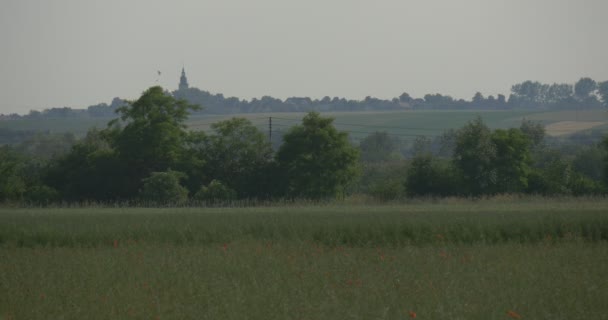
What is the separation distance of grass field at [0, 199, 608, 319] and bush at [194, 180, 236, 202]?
99.3ft

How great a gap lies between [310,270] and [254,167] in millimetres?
44783

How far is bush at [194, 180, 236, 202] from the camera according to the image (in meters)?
55.2

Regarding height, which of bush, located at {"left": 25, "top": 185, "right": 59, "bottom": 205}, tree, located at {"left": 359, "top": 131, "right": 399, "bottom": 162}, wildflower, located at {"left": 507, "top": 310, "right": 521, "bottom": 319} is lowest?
tree, located at {"left": 359, "top": 131, "right": 399, "bottom": 162}

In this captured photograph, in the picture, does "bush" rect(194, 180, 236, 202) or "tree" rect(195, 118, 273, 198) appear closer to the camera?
"bush" rect(194, 180, 236, 202)

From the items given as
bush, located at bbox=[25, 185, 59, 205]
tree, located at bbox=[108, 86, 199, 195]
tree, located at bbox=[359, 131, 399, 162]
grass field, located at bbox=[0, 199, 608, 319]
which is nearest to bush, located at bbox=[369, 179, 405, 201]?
tree, located at bbox=[108, 86, 199, 195]

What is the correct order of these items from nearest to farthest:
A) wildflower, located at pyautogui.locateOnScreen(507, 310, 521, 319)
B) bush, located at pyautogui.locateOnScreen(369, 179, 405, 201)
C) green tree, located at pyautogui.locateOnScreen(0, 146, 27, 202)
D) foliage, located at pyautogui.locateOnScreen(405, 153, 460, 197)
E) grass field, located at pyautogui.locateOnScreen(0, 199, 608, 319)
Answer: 1. wildflower, located at pyautogui.locateOnScreen(507, 310, 521, 319)
2. grass field, located at pyautogui.locateOnScreen(0, 199, 608, 319)
3. bush, located at pyautogui.locateOnScreen(369, 179, 405, 201)
4. foliage, located at pyautogui.locateOnScreen(405, 153, 460, 197)
5. green tree, located at pyautogui.locateOnScreen(0, 146, 27, 202)

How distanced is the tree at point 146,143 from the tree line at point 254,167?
0.07 metres

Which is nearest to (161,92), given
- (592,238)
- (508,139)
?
(508,139)

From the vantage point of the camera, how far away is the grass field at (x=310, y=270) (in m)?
12.5

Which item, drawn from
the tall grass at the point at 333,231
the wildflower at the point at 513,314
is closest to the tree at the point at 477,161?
the tall grass at the point at 333,231

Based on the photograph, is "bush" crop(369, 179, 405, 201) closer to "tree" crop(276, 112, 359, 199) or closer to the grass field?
"tree" crop(276, 112, 359, 199)

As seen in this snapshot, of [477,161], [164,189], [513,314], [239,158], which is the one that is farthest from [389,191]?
[513,314]

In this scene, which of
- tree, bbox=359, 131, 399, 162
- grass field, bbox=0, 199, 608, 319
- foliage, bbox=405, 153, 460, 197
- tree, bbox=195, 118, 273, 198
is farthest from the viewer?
tree, bbox=359, 131, 399, 162

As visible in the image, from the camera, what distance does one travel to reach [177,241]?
22.7m
